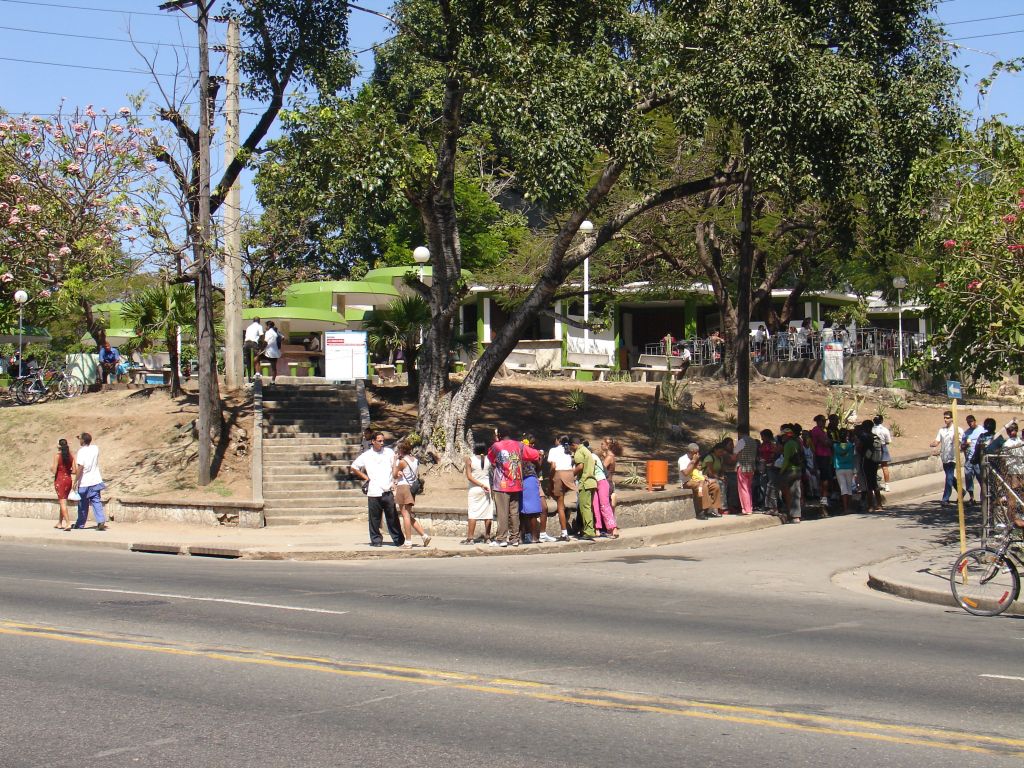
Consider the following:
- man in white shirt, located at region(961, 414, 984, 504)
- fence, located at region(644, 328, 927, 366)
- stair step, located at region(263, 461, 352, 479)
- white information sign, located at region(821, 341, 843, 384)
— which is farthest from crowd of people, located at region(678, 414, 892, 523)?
fence, located at region(644, 328, 927, 366)

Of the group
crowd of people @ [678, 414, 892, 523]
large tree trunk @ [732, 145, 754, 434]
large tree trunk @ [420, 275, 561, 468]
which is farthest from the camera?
large tree trunk @ [420, 275, 561, 468]

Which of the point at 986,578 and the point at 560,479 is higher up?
the point at 560,479

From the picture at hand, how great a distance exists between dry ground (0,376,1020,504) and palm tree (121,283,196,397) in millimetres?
1891

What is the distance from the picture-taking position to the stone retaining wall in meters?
20.4

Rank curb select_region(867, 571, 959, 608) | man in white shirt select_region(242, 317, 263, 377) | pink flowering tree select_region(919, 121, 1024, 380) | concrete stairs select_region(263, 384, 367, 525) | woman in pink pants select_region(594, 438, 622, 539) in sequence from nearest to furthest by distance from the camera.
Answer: curb select_region(867, 571, 959, 608) < pink flowering tree select_region(919, 121, 1024, 380) < woman in pink pants select_region(594, 438, 622, 539) < concrete stairs select_region(263, 384, 367, 525) < man in white shirt select_region(242, 317, 263, 377)

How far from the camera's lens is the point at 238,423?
24.8m

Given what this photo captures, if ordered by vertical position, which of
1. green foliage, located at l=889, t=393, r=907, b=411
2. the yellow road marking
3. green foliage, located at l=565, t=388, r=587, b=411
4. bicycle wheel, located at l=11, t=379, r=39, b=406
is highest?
bicycle wheel, located at l=11, t=379, r=39, b=406

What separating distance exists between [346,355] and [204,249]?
4814 mm

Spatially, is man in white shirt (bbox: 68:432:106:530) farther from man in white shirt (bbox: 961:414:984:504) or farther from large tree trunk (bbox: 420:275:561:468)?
man in white shirt (bbox: 961:414:984:504)

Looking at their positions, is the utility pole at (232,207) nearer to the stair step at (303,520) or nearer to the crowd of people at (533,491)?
the stair step at (303,520)

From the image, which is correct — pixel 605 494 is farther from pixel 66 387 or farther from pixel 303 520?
pixel 66 387

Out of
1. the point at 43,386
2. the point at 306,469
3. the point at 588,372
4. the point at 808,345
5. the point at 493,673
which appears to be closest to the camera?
the point at 493,673

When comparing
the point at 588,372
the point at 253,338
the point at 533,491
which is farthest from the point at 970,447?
the point at 588,372

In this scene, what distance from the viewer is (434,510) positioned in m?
18.7
